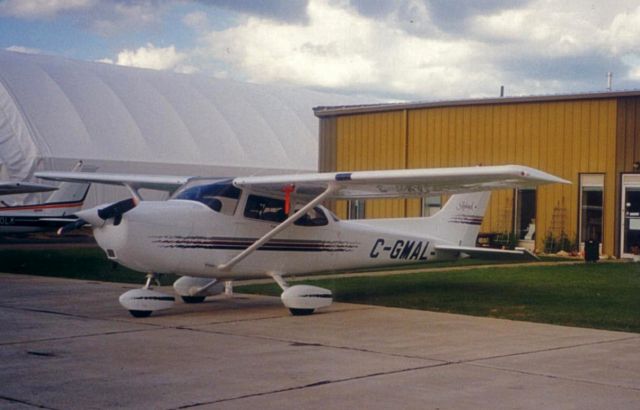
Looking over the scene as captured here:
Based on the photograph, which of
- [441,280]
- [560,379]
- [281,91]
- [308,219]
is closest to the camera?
[560,379]

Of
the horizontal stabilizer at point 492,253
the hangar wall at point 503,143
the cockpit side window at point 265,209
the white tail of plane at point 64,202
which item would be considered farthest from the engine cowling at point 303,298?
the white tail of plane at point 64,202

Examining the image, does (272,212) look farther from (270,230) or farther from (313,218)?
(313,218)

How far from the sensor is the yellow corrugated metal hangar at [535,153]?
79.9 feet

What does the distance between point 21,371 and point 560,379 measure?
4.71m

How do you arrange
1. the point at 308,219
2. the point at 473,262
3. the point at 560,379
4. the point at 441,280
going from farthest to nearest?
the point at 473,262
the point at 441,280
the point at 308,219
the point at 560,379

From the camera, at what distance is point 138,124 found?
38594 mm

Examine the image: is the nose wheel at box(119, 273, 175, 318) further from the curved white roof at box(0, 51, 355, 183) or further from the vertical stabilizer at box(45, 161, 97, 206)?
the curved white roof at box(0, 51, 355, 183)

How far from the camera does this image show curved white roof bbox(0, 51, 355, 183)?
35.0m

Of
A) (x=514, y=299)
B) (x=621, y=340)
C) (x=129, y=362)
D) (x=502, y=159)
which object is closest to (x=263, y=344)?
(x=129, y=362)

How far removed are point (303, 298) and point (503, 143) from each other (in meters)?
15.6

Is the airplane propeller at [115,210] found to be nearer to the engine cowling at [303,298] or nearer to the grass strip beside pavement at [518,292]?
the engine cowling at [303,298]

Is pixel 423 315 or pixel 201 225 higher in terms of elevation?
pixel 201 225

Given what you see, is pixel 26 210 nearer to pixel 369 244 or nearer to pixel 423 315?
pixel 369 244

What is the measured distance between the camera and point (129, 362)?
8539 millimetres
